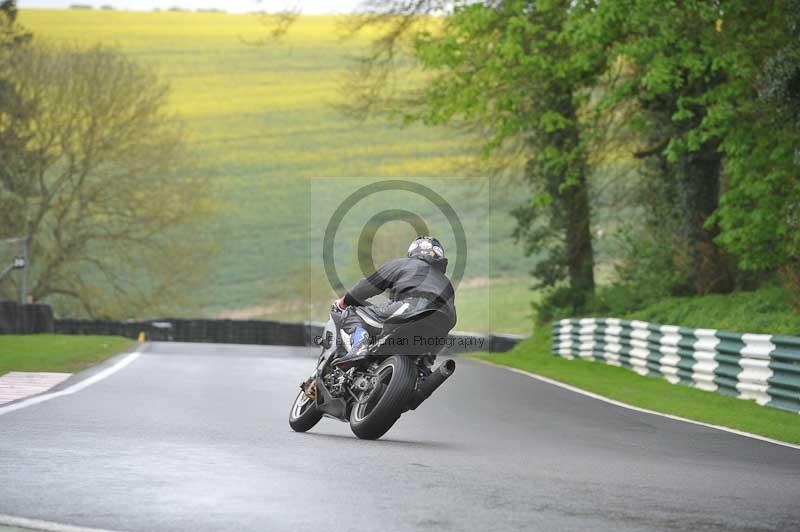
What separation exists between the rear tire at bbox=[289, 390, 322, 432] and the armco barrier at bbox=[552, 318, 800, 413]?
6994 millimetres

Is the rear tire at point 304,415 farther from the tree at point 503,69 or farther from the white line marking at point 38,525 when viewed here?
the tree at point 503,69

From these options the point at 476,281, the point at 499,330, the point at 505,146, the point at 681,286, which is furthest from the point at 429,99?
the point at 476,281

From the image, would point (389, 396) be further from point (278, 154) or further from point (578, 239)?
point (278, 154)

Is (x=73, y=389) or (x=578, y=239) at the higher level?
(x=578, y=239)

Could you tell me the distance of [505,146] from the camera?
42.3m

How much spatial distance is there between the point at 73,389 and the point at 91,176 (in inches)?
1608

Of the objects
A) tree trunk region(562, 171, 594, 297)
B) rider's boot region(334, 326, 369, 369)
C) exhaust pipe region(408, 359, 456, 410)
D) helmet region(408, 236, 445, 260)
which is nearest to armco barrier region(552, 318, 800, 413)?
helmet region(408, 236, 445, 260)

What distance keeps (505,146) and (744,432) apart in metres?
28.3

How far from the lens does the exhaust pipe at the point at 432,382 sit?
11430 millimetres

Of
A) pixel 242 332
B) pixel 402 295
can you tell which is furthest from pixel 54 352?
pixel 242 332

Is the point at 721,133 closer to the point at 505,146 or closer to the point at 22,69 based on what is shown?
the point at 505,146

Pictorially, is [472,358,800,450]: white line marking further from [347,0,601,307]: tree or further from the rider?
[347,0,601,307]: tree

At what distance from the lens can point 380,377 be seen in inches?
452

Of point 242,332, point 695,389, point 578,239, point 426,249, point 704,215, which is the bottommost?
point 242,332
